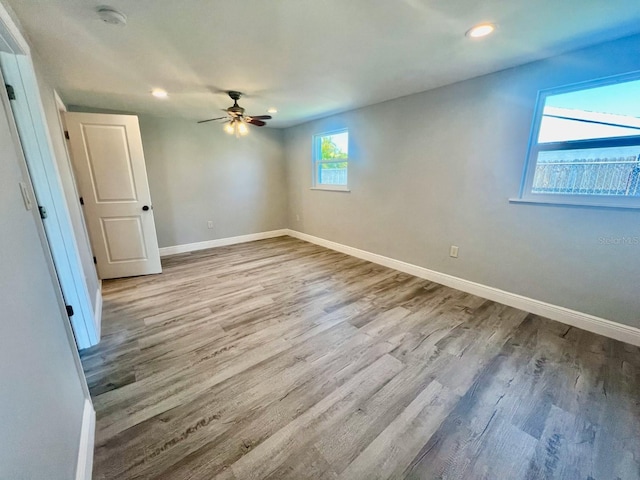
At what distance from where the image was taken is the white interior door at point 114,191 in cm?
308

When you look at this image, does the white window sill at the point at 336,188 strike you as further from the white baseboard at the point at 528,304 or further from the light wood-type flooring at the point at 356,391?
the light wood-type flooring at the point at 356,391

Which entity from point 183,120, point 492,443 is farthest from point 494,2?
point 183,120

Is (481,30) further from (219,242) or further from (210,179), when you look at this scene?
(219,242)

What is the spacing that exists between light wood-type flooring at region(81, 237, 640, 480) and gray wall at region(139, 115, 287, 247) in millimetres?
2012

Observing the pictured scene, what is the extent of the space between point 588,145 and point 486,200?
0.84 metres

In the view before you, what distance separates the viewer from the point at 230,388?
1.70m

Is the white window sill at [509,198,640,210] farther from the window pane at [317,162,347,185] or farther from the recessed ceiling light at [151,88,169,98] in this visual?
the recessed ceiling light at [151,88,169,98]

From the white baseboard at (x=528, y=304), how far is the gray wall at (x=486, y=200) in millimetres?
61

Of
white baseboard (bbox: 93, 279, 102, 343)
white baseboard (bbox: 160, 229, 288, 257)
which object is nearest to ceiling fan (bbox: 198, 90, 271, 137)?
white baseboard (bbox: 93, 279, 102, 343)

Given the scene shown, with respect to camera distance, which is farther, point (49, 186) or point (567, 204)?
point (567, 204)

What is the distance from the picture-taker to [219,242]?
502 cm

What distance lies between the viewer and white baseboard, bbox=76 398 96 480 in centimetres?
114

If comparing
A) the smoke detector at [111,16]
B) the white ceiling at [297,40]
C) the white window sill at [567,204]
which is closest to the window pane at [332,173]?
the white ceiling at [297,40]

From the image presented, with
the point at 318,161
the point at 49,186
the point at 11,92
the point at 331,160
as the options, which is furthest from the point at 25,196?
the point at 318,161
